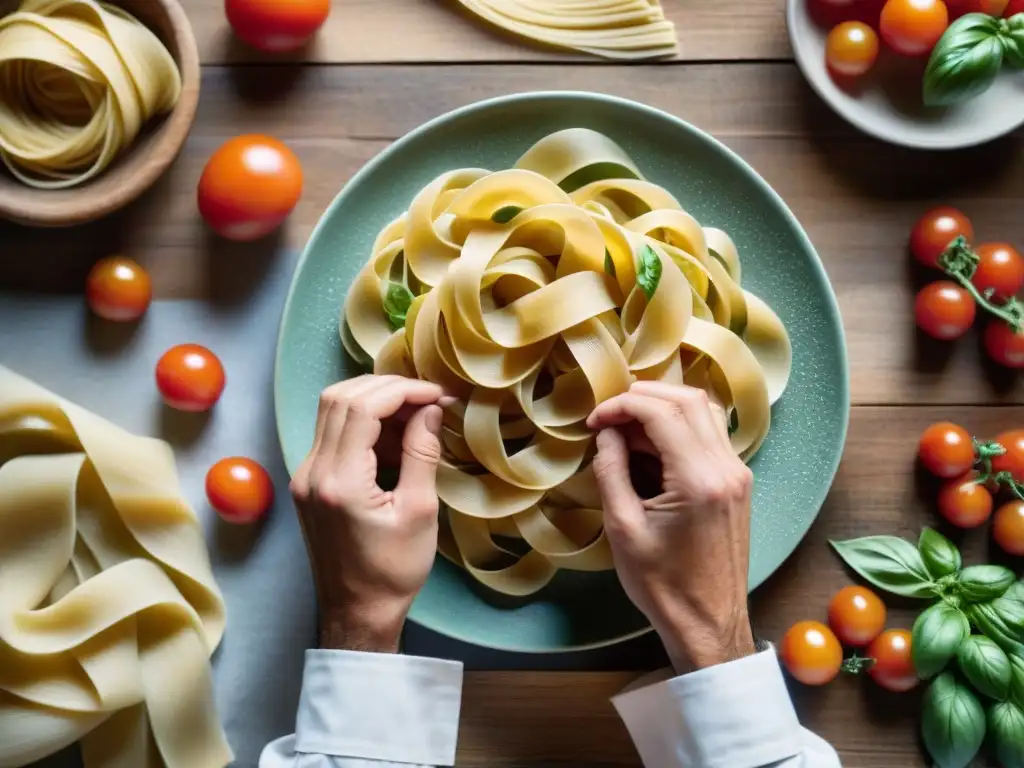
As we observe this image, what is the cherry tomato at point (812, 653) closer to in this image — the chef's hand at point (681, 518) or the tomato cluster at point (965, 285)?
the chef's hand at point (681, 518)

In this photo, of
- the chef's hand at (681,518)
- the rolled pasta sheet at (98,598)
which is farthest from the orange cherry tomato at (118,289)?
the chef's hand at (681,518)

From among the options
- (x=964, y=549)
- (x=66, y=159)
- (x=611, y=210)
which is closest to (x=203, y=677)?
(x=66, y=159)

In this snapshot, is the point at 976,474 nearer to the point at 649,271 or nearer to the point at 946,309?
the point at 946,309

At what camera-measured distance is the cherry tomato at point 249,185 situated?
1.44 metres

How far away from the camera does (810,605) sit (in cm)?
152

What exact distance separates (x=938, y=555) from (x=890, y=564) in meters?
0.07

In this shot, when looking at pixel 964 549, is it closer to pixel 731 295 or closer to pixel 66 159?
pixel 731 295

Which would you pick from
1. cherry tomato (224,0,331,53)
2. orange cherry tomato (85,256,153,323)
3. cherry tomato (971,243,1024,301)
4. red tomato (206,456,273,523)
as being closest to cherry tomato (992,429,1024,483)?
cherry tomato (971,243,1024,301)

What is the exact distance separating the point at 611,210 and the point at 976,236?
607 mm

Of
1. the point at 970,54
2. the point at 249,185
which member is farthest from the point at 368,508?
the point at 970,54

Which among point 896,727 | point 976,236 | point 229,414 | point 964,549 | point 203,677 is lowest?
point 896,727

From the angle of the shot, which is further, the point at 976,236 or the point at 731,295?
the point at 976,236

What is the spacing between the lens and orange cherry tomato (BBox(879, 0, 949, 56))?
1.45 metres

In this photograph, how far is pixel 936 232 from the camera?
150 cm
